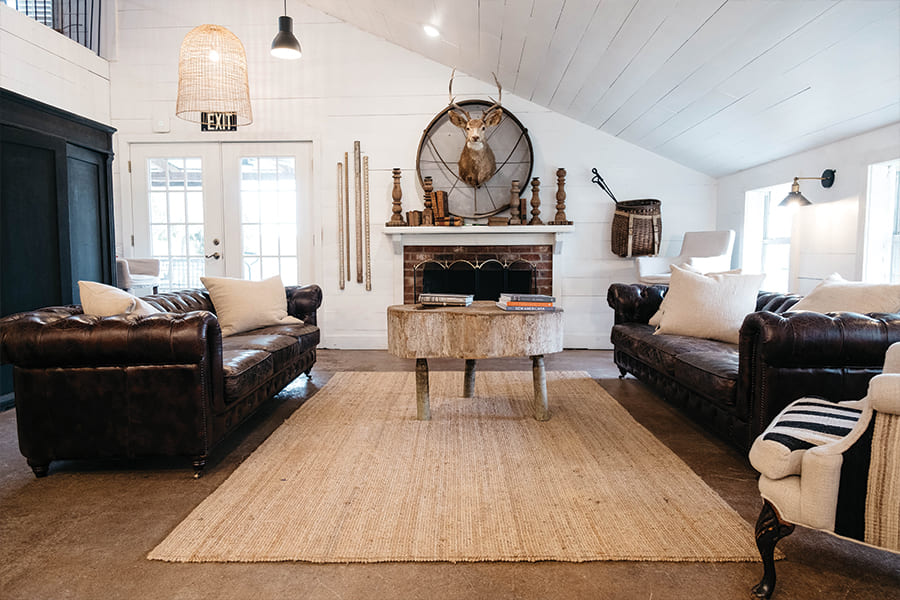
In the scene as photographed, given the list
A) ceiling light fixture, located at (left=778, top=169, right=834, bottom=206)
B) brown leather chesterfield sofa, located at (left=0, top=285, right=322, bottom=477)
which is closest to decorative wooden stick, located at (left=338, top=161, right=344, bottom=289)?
brown leather chesterfield sofa, located at (left=0, top=285, right=322, bottom=477)

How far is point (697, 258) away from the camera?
15.0ft

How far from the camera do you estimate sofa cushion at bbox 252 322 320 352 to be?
3.55 meters

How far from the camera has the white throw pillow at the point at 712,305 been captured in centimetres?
319

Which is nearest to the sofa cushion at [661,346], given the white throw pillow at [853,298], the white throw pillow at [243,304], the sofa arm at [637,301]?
the sofa arm at [637,301]

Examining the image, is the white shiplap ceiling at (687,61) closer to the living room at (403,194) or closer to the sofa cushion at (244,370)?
the living room at (403,194)

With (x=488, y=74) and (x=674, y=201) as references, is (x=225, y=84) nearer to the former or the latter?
(x=488, y=74)

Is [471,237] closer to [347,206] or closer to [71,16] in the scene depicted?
[347,206]

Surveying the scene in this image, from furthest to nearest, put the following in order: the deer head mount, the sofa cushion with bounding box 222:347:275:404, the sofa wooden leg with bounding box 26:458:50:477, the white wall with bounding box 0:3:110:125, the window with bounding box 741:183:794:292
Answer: the deer head mount < the window with bounding box 741:183:794:292 < the white wall with bounding box 0:3:110:125 < the sofa cushion with bounding box 222:347:275:404 < the sofa wooden leg with bounding box 26:458:50:477

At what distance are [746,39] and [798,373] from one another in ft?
5.60

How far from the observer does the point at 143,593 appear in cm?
148

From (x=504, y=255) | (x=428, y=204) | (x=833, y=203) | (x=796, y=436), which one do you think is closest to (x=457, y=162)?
(x=428, y=204)

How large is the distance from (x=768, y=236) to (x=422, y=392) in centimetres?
349

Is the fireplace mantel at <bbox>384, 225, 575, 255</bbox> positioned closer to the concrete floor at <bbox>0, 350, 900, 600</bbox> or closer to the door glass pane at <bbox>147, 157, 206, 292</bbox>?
the door glass pane at <bbox>147, 157, 206, 292</bbox>

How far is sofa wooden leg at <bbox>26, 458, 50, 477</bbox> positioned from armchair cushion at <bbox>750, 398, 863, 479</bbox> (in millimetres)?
2704
